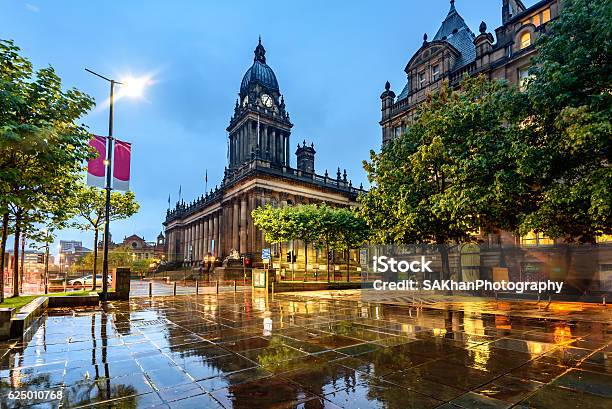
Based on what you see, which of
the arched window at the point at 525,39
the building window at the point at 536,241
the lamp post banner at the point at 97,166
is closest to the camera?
the lamp post banner at the point at 97,166

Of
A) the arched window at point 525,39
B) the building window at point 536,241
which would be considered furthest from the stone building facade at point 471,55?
the building window at point 536,241

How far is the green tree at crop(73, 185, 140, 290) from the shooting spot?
29.5 metres

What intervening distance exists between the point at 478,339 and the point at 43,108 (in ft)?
44.5

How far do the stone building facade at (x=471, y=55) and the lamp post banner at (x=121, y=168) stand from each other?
1936cm

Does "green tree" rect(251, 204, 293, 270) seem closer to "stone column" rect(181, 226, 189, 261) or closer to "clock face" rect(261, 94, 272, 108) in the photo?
"clock face" rect(261, 94, 272, 108)

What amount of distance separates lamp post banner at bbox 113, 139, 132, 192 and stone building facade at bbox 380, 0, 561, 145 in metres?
19.4

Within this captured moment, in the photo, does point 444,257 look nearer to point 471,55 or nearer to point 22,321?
point 22,321

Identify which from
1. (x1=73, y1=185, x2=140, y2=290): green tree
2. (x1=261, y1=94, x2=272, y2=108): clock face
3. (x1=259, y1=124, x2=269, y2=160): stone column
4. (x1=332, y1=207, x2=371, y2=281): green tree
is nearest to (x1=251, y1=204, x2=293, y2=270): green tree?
(x1=332, y1=207, x2=371, y2=281): green tree

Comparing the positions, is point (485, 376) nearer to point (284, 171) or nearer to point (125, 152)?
point (125, 152)

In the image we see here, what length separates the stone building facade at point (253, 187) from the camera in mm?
57469

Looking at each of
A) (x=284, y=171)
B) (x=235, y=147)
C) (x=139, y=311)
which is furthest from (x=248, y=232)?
(x=139, y=311)

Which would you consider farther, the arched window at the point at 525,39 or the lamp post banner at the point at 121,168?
the arched window at the point at 525,39

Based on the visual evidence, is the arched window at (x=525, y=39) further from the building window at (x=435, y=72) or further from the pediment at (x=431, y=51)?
the building window at (x=435, y=72)

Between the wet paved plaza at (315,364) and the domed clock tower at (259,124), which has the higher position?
the domed clock tower at (259,124)
